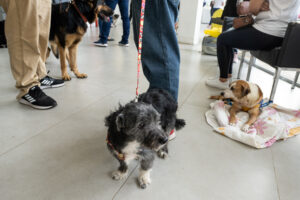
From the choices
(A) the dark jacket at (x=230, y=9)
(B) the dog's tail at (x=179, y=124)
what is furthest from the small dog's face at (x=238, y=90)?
(A) the dark jacket at (x=230, y=9)

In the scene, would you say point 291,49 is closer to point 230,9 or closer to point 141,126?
point 230,9

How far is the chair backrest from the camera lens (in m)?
1.82

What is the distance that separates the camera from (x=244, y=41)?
2178mm

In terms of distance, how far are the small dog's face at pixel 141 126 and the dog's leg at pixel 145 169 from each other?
6cm

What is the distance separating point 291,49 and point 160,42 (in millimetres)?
1379

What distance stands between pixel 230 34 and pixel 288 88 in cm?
125

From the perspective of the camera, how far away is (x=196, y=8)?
17.8 ft

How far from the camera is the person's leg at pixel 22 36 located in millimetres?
1535

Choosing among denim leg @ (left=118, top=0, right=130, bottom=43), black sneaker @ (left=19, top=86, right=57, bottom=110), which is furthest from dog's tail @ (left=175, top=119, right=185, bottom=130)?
denim leg @ (left=118, top=0, right=130, bottom=43)

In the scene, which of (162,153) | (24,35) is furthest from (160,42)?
(24,35)

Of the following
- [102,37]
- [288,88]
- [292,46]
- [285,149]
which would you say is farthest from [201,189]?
[102,37]

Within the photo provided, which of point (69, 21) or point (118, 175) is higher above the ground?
point (69, 21)

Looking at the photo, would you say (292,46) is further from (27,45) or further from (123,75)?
(27,45)

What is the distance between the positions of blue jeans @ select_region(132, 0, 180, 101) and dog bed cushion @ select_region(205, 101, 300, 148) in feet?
1.84
